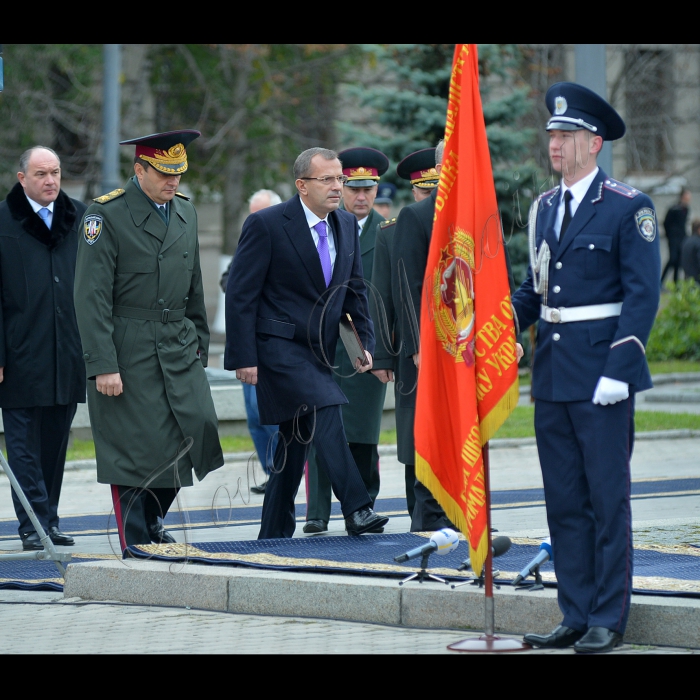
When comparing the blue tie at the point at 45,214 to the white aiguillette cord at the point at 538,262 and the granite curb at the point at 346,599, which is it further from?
the white aiguillette cord at the point at 538,262

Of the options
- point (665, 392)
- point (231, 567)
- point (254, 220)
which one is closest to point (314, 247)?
point (254, 220)

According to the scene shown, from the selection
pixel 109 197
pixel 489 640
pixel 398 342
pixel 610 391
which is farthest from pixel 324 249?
pixel 489 640

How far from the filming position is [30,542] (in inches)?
320

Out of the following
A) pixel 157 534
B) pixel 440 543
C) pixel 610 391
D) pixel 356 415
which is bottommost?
pixel 157 534

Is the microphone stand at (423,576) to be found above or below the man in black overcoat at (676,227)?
below

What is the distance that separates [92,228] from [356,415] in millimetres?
2290

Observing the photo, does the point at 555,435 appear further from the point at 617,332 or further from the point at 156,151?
the point at 156,151

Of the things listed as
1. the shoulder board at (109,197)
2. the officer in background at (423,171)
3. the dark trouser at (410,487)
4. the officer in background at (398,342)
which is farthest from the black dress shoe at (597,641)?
the officer in background at (423,171)

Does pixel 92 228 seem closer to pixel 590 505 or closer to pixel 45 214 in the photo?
pixel 45 214

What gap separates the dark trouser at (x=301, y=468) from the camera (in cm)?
731

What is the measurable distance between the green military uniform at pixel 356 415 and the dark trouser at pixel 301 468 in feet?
3.40

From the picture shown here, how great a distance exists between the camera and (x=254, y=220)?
24.7 ft

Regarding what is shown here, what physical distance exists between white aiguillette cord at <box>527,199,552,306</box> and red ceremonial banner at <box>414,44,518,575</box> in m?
0.20

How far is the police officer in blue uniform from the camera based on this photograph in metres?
5.23
